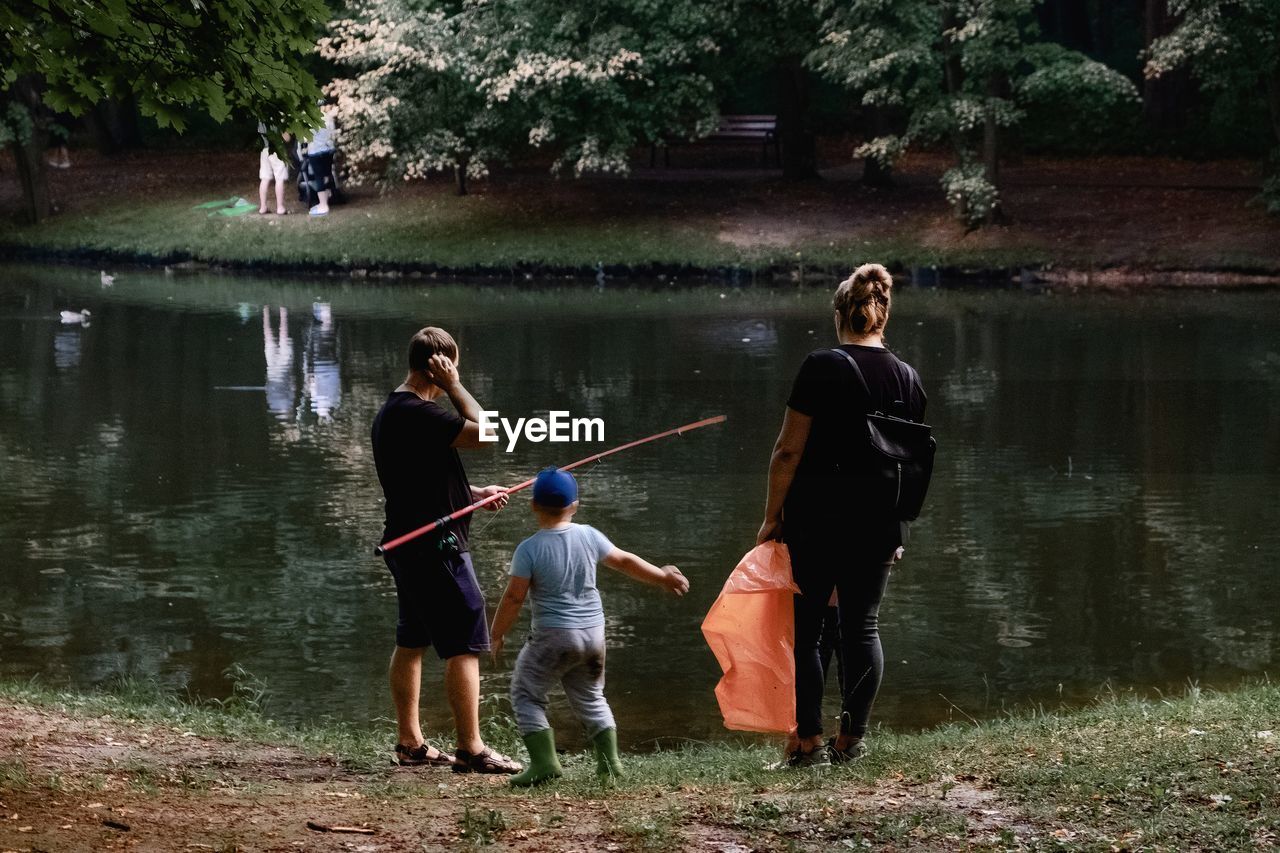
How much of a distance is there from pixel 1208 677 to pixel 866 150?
70.3 feet

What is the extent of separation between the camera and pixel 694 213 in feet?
102

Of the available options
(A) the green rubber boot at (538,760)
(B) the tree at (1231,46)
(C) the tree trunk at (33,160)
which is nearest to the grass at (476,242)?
(C) the tree trunk at (33,160)

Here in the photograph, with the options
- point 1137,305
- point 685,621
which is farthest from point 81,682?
point 1137,305

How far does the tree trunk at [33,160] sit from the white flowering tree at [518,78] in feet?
19.5

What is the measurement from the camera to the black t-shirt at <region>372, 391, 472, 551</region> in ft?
20.2

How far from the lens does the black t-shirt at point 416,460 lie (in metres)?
6.17

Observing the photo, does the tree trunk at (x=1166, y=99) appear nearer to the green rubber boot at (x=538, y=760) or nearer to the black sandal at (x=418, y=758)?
the black sandal at (x=418, y=758)

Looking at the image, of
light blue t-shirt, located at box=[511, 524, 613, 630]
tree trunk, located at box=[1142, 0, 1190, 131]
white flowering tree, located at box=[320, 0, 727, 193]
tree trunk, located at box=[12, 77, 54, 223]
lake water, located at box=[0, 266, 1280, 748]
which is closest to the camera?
light blue t-shirt, located at box=[511, 524, 613, 630]

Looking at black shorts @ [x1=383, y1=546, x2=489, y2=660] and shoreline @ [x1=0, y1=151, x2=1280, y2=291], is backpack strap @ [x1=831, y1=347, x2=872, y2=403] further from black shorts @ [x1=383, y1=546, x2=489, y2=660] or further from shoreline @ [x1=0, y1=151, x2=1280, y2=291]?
shoreline @ [x1=0, y1=151, x2=1280, y2=291]

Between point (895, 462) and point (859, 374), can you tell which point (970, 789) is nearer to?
point (895, 462)

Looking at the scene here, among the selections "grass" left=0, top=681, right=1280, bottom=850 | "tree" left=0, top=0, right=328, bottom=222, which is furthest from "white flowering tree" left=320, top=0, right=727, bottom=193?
"grass" left=0, top=681, right=1280, bottom=850

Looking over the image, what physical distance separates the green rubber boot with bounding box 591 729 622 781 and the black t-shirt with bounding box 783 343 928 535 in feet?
3.33

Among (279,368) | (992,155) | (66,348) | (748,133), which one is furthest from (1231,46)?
(66,348)

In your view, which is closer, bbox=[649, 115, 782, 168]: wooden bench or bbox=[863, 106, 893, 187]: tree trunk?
bbox=[863, 106, 893, 187]: tree trunk
